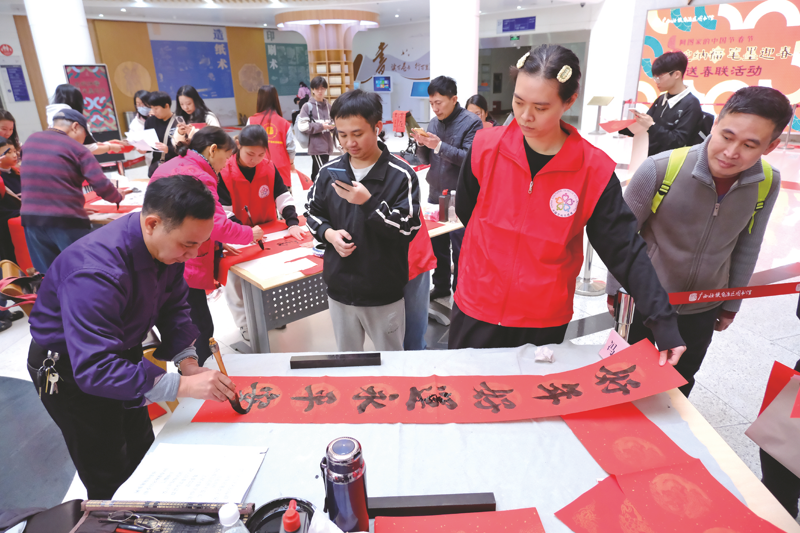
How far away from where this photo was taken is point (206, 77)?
40.7 feet

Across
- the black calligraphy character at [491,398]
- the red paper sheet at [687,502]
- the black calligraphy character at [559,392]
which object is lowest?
the red paper sheet at [687,502]

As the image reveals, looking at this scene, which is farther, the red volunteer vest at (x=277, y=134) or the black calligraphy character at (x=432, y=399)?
the red volunteer vest at (x=277, y=134)

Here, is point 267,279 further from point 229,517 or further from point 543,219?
point 229,517

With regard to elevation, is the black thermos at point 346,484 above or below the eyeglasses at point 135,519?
above

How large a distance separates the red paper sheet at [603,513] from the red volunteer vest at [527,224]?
558mm

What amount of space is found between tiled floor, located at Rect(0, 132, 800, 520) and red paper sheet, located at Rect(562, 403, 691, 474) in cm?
118

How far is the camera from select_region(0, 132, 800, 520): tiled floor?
85.7 inches

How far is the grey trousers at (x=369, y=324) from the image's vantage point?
1.89 m

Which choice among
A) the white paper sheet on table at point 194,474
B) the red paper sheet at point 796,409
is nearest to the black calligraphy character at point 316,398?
the white paper sheet on table at point 194,474

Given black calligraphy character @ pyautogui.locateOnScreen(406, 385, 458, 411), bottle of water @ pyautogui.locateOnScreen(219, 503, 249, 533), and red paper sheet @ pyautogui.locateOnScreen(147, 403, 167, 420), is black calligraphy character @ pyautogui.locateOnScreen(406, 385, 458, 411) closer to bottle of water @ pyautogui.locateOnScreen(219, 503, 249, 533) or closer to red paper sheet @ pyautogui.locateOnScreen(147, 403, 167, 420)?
bottle of water @ pyautogui.locateOnScreen(219, 503, 249, 533)

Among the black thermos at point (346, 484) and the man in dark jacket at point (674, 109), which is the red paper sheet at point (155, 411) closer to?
the black thermos at point (346, 484)

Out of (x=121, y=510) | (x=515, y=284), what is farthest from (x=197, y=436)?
(x=515, y=284)

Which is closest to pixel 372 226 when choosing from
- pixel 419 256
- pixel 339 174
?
pixel 339 174

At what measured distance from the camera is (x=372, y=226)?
169 centimetres
